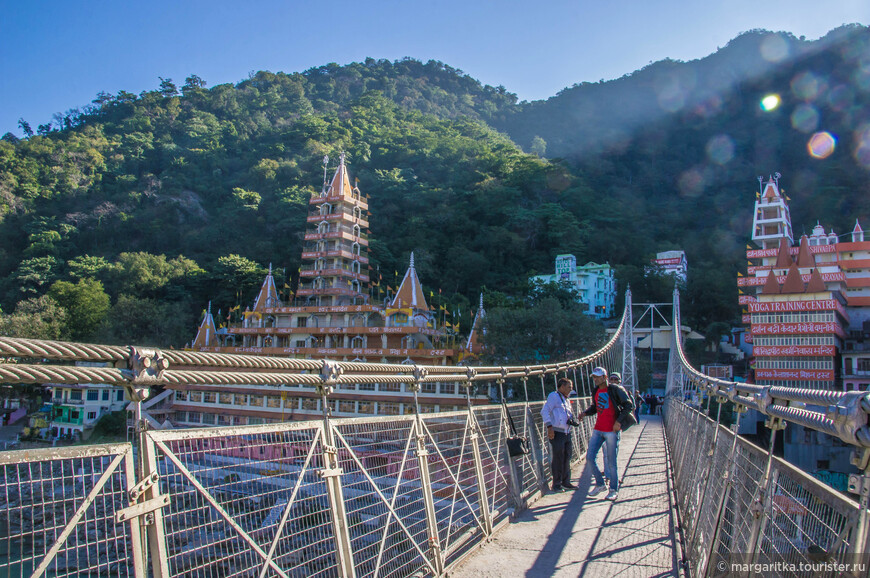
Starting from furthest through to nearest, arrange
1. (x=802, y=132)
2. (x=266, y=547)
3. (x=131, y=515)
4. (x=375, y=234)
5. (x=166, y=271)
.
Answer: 1. (x=802, y=132)
2. (x=375, y=234)
3. (x=166, y=271)
4. (x=266, y=547)
5. (x=131, y=515)

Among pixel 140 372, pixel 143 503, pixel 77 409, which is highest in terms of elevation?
pixel 140 372

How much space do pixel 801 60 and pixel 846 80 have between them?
7894 mm

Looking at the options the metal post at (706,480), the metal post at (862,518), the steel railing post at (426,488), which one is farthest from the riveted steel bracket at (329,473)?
the metal post at (706,480)

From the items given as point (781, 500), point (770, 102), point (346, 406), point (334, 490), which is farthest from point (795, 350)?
point (770, 102)

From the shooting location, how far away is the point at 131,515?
1.79 meters

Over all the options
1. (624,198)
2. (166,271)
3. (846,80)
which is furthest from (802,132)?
(166,271)

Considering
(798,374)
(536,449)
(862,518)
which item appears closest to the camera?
(862,518)

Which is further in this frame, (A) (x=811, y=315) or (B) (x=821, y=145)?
(B) (x=821, y=145)

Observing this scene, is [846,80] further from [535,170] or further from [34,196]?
[34,196]

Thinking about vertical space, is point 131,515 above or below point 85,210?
below

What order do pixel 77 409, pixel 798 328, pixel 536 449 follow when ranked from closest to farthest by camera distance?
1. pixel 536 449
2. pixel 798 328
3. pixel 77 409

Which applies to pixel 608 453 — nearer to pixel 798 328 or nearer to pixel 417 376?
pixel 417 376

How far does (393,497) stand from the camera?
3.09m

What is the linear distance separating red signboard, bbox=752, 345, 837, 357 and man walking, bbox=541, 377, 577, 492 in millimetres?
25096
